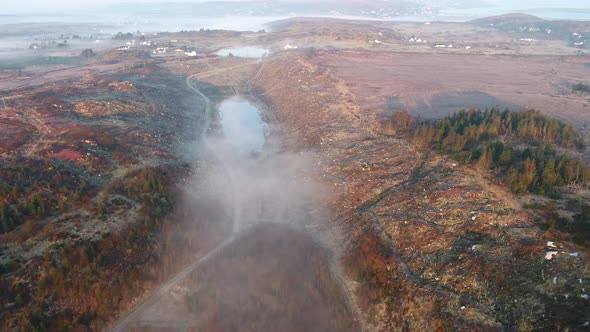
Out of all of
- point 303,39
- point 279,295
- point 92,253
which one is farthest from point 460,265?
point 303,39

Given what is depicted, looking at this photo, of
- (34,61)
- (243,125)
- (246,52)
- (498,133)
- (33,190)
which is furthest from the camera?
(246,52)

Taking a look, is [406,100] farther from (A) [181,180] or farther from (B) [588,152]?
(A) [181,180]

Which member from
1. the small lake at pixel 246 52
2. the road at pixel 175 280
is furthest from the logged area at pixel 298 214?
the small lake at pixel 246 52

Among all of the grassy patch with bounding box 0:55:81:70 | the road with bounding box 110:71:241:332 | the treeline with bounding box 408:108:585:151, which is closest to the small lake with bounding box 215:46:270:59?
the grassy patch with bounding box 0:55:81:70

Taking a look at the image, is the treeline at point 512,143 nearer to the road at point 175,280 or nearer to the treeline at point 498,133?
the treeline at point 498,133

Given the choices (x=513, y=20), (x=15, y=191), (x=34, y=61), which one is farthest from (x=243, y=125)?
(x=513, y=20)

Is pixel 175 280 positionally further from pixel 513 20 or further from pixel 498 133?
pixel 513 20
